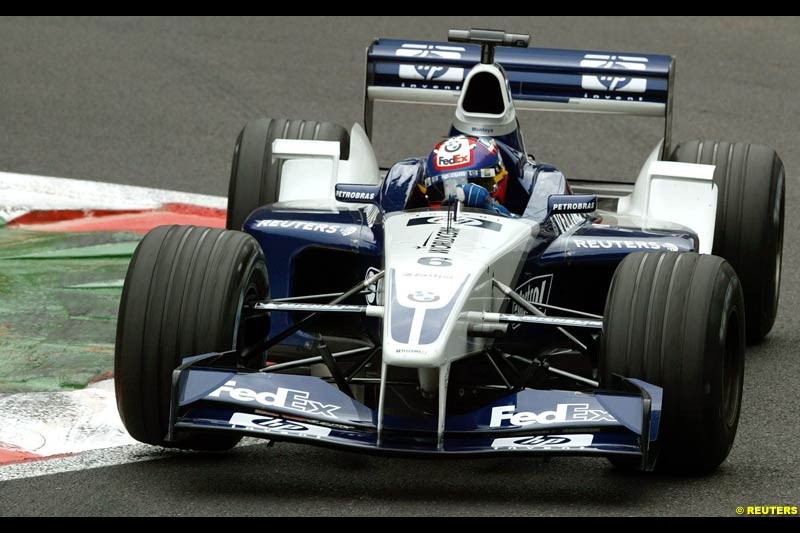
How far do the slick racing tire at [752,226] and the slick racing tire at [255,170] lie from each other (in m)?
2.13

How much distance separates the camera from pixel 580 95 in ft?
29.7

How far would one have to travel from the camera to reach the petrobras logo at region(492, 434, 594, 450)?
5.66 meters

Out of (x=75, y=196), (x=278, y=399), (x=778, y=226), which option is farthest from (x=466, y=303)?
(x=75, y=196)

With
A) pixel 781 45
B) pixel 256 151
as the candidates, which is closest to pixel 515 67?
pixel 256 151

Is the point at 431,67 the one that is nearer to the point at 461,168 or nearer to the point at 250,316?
the point at 461,168

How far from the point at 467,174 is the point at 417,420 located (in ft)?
A: 5.57

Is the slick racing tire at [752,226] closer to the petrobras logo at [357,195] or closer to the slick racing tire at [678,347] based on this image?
the petrobras logo at [357,195]

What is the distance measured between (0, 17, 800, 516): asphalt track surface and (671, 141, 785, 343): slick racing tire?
0.24 metres

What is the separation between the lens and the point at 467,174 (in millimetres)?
7242

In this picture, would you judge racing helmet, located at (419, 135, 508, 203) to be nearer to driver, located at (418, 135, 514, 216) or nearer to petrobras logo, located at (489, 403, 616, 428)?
driver, located at (418, 135, 514, 216)

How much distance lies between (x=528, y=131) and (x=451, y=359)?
818 cm

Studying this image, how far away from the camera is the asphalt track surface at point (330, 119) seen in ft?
19.3

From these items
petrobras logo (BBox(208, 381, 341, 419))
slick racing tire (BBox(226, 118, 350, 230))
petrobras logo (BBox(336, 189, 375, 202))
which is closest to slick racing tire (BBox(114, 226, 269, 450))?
petrobras logo (BBox(208, 381, 341, 419))

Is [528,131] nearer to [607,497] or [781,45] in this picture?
[781,45]
